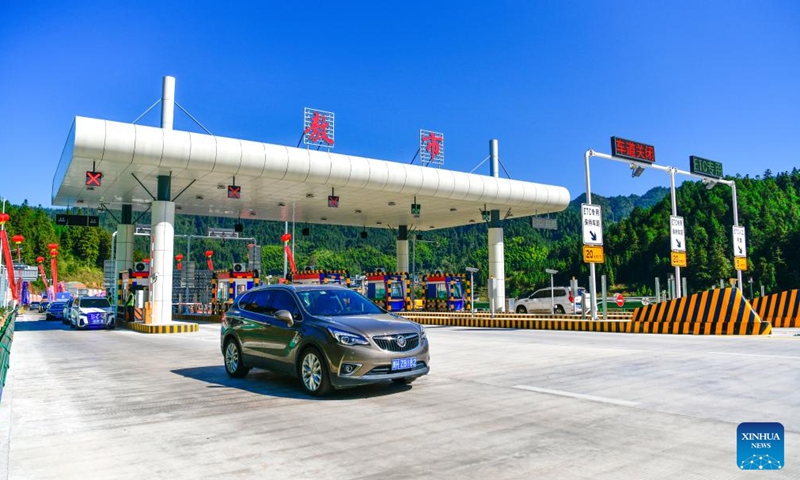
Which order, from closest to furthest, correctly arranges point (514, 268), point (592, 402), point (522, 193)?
point (592, 402), point (522, 193), point (514, 268)

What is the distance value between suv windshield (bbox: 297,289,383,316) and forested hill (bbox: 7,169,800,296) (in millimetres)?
28241

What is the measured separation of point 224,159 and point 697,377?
53.5ft

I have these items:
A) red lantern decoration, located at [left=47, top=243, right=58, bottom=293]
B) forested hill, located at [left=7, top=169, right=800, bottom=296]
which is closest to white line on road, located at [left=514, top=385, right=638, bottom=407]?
forested hill, located at [left=7, top=169, right=800, bottom=296]

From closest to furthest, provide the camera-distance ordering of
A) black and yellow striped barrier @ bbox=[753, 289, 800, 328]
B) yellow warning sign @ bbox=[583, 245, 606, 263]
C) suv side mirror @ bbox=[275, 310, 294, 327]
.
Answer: suv side mirror @ bbox=[275, 310, 294, 327] < yellow warning sign @ bbox=[583, 245, 606, 263] < black and yellow striped barrier @ bbox=[753, 289, 800, 328]

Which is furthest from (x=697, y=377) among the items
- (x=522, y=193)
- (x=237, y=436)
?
(x=522, y=193)

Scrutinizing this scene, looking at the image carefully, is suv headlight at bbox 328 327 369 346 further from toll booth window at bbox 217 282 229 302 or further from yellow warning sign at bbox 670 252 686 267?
toll booth window at bbox 217 282 229 302

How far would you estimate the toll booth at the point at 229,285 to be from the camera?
31250 millimetres

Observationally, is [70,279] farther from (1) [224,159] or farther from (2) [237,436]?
→ (2) [237,436]

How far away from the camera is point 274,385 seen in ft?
27.8

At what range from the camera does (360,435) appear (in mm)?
5469

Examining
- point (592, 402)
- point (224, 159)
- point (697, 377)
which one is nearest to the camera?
point (592, 402)

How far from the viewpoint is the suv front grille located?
729 centimetres

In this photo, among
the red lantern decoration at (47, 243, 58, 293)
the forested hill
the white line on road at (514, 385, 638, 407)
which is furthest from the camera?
the forested hill

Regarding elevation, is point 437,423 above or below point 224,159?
below
